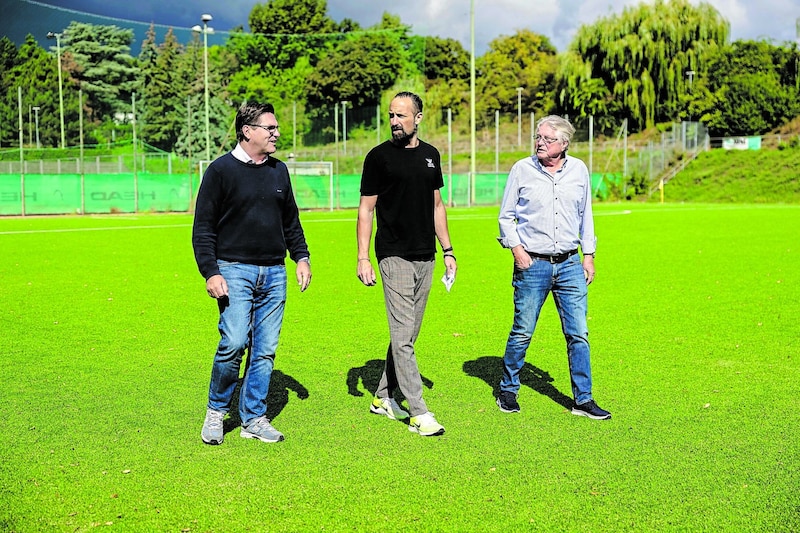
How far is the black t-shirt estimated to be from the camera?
5055 millimetres

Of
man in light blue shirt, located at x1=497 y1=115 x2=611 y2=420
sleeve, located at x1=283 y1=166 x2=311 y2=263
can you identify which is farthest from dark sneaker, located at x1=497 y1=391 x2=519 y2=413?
sleeve, located at x1=283 y1=166 x2=311 y2=263

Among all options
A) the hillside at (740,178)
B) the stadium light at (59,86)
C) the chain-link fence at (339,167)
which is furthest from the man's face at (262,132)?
the hillside at (740,178)

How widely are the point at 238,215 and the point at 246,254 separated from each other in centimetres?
22

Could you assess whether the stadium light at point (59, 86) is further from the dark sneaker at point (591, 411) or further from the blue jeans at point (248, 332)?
the dark sneaker at point (591, 411)

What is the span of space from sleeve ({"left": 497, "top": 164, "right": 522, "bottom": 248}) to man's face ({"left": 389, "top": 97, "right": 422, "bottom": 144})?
2.53ft

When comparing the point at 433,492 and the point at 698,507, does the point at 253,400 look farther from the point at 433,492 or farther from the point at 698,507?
the point at 698,507

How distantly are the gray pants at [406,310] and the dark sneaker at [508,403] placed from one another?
0.69 m

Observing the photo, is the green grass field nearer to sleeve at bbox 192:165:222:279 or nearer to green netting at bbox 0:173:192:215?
sleeve at bbox 192:165:222:279

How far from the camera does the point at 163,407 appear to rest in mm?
5738

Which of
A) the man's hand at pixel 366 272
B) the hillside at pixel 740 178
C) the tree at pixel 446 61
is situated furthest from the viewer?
the tree at pixel 446 61

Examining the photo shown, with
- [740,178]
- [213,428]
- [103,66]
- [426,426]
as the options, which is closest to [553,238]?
[426,426]

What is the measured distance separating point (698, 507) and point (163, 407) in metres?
3.38

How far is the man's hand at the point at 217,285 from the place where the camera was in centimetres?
466

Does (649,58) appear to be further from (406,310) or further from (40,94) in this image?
(406,310)
